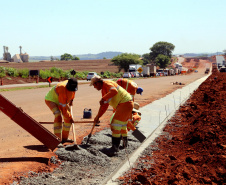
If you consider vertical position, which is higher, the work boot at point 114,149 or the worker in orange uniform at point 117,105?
the worker in orange uniform at point 117,105

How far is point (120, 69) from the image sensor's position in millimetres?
98000

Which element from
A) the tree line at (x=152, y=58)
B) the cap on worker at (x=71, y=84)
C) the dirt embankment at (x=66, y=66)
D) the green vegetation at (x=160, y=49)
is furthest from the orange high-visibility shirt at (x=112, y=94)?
the green vegetation at (x=160, y=49)

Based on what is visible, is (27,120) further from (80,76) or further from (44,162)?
(80,76)

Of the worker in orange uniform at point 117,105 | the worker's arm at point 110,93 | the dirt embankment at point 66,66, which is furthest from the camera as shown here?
the dirt embankment at point 66,66

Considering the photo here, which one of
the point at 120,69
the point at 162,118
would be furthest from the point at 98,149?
the point at 120,69

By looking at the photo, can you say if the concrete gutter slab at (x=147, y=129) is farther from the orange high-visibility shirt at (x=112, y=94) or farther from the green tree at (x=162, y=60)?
the green tree at (x=162, y=60)

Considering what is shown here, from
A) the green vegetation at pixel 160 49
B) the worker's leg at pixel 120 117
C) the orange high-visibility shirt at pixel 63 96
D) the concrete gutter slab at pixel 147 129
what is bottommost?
the concrete gutter slab at pixel 147 129

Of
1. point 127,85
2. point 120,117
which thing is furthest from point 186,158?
point 127,85

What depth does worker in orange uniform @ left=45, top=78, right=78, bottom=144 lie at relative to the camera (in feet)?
22.9

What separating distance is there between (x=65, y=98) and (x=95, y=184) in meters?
2.35

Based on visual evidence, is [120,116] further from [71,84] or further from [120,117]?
[71,84]

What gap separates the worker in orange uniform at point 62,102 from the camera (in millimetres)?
6969

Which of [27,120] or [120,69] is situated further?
[120,69]

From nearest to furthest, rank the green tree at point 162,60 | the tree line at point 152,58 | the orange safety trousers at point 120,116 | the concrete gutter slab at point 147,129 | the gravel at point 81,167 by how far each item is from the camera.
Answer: the gravel at point 81,167, the concrete gutter slab at point 147,129, the orange safety trousers at point 120,116, the tree line at point 152,58, the green tree at point 162,60
